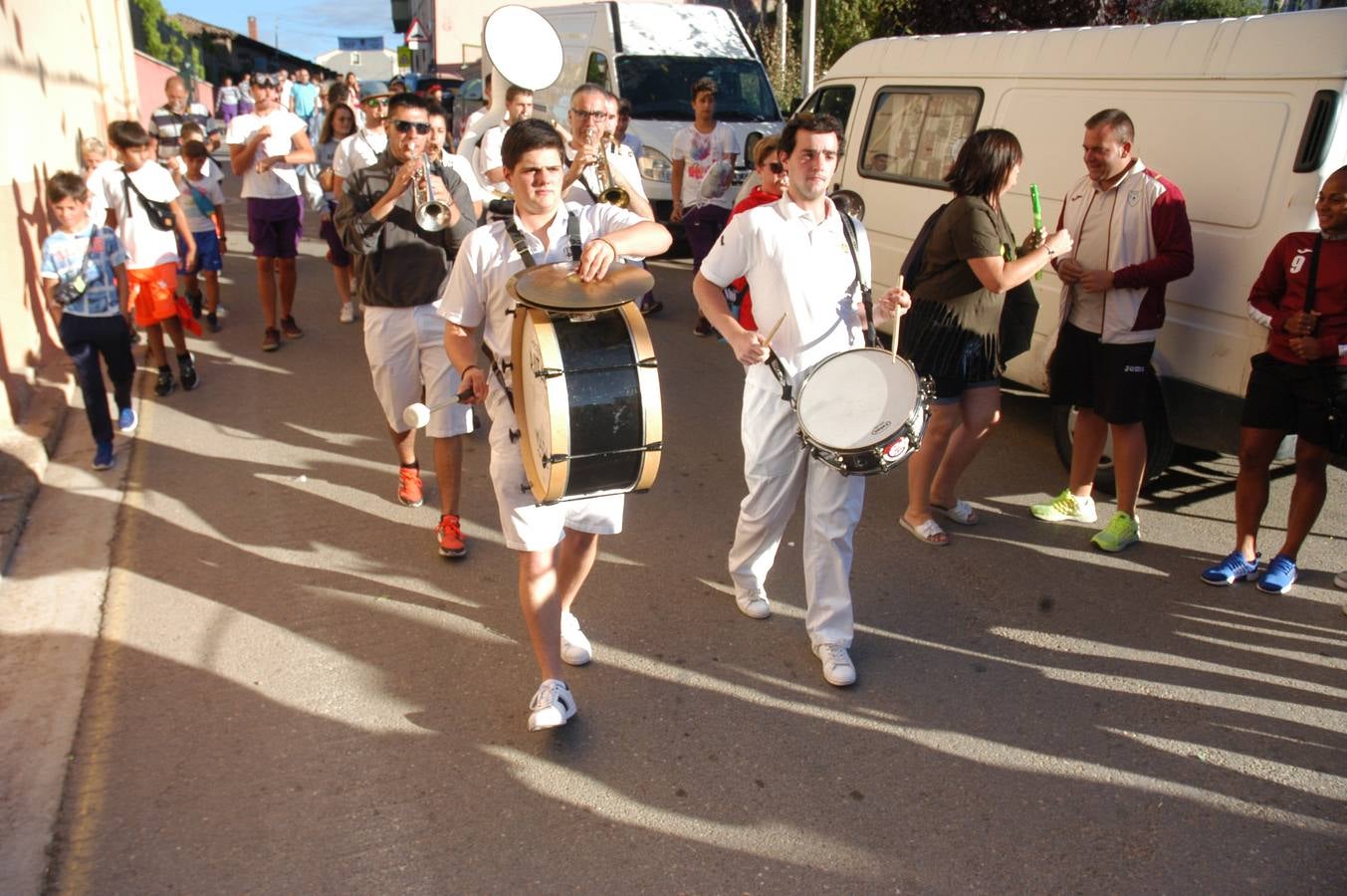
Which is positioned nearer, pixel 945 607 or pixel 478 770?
pixel 478 770

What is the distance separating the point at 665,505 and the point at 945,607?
160cm

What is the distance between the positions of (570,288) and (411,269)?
83.0 inches

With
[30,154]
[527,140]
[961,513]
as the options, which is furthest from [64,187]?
[961,513]

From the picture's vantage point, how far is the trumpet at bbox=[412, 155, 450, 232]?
4.46 metres

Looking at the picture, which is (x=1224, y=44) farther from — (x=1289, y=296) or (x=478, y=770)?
(x=478, y=770)

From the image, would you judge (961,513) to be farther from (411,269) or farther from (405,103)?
(405,103)

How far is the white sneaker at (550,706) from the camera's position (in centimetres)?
343

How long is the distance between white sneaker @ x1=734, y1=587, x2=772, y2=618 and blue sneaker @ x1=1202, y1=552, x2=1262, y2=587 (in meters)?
1.99

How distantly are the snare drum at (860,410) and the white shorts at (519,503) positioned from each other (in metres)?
0.71

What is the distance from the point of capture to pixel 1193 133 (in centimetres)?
484

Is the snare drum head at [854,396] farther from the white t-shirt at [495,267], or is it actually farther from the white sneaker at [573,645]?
the white sneaker at [573,645]

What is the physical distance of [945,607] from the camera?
4398 mm

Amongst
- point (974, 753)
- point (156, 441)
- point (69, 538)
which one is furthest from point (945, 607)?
point (156, 441)

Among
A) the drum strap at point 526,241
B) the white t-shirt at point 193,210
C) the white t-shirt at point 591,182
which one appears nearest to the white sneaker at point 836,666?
the drum strap at point 526,241
